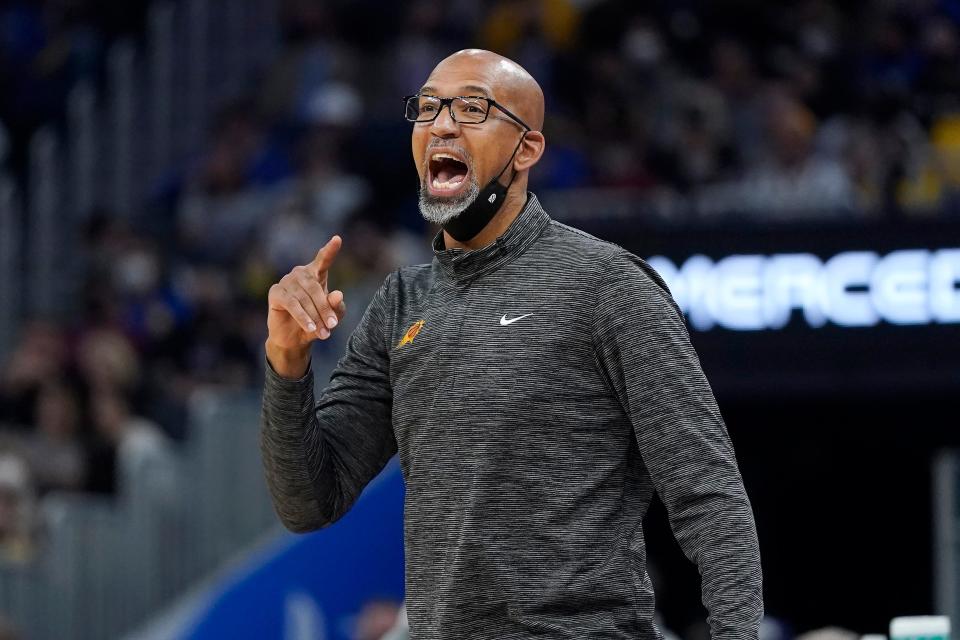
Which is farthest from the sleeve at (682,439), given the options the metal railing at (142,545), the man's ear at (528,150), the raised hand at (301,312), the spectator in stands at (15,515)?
the spectator in stands at (15,515)

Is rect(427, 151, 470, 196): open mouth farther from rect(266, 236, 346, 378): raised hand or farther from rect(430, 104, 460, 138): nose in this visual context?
rect(266, 236, 346, 378): raised hand

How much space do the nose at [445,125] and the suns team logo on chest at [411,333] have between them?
323mm

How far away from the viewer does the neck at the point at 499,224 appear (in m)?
3.08

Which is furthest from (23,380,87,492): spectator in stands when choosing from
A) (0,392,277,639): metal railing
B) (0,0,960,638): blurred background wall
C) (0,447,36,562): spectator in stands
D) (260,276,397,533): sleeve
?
(260,276,397,533): sleeve

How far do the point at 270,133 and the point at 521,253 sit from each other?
335 inches

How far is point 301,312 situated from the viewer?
2.89m

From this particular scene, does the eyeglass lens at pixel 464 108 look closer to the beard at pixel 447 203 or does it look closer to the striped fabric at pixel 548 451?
the beard at pixel 447 203

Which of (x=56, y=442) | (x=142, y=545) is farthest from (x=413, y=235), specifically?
(x=142, y=545)

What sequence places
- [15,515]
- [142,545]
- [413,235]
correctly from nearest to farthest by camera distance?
[142,545] → [15,515] → [413,235]

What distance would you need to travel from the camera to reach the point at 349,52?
11781 mm

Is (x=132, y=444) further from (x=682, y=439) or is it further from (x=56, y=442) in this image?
(x=682, y=439)

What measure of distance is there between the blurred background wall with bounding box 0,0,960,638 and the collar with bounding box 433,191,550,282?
4682mm

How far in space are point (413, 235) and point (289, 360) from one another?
23.3 feet

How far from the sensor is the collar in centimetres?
304
